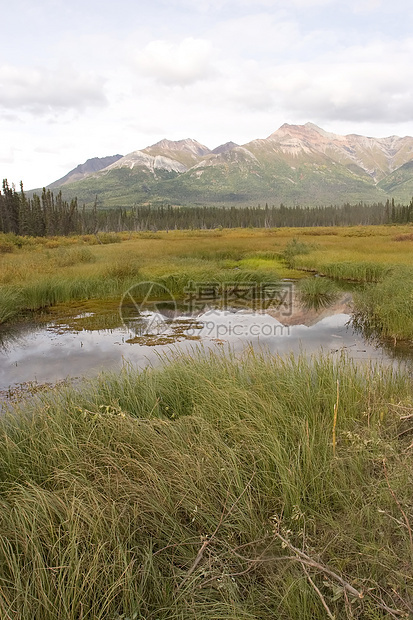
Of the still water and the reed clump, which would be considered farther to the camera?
the reed clump

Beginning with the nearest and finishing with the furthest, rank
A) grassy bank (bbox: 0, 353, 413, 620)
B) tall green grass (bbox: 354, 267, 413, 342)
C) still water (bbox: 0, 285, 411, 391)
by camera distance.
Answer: grassy bank (bbox: 0, 353, 413, 620) < still water (bbox: 0, 285, 411, 391) < tall green grass (bbox: 354, 267, 413, 342)

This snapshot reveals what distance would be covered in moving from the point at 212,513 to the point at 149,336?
27.6 ft

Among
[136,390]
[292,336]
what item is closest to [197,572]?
[136,390]

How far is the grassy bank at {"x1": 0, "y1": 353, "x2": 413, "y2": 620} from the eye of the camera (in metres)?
2.46

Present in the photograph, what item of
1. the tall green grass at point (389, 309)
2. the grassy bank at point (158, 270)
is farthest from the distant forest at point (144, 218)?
the tall green grass at point (389, 309)

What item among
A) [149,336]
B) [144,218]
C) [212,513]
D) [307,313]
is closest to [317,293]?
[307,313]

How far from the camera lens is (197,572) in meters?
2.71

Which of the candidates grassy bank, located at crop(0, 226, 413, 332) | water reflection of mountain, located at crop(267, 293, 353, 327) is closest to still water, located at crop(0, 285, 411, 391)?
water reflection of mountain, located at crop(267, 293, 353, 327)

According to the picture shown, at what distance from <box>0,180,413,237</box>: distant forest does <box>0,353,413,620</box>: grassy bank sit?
1971 inches

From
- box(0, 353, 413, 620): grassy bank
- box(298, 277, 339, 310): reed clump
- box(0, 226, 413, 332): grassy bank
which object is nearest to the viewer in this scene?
box(0, 353, 413, 620): grassy bank

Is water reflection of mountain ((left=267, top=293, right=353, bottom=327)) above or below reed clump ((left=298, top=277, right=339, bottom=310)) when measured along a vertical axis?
below

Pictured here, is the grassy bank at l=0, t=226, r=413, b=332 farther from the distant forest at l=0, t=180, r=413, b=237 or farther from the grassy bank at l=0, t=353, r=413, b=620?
the distant forest at l=0, t=180, r=413, b=237

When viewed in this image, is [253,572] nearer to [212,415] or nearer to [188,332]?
[212,415]

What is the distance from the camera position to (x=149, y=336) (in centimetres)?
1143
